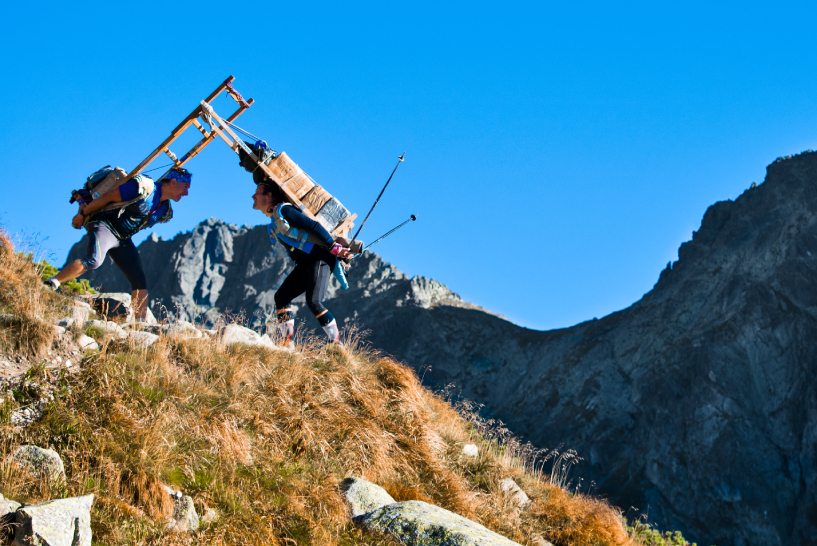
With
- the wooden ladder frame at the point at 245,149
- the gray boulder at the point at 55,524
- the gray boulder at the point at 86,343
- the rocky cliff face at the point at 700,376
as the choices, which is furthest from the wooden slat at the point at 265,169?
the rocky cliff face at the point at 700,376

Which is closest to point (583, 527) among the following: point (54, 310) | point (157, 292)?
point (54, 310)

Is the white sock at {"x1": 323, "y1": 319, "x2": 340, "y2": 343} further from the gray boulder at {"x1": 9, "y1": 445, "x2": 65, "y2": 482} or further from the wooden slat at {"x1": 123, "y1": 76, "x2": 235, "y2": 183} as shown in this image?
the gray boulder at {"x1": 9, "y1": 445, "x2": 65, "y2": 482}

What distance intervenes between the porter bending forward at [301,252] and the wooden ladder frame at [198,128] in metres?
0.93

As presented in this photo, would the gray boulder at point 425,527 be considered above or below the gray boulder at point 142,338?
below

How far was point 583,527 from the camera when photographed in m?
6.00

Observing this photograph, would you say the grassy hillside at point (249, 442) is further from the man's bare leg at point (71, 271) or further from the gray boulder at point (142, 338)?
the man's bare leg at point (71, 271)

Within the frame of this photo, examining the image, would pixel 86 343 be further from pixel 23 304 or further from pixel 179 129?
pixel 179 129

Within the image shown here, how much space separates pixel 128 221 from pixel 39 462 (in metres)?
4.38

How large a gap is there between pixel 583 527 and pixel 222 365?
12.4 feet

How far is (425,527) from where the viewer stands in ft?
14.5

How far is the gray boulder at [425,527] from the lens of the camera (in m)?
4.31

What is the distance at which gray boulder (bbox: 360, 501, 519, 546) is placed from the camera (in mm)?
4312

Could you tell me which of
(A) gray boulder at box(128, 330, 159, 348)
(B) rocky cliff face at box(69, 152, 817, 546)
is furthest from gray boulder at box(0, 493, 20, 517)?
(B) rocky cliff face at box(69, 152, 817, 546)

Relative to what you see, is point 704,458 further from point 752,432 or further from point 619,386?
point 619,386
